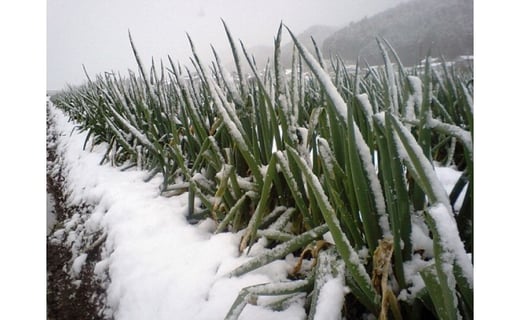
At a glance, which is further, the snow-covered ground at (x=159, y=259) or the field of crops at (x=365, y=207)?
the snow-covered ground at (x=159, y=259)

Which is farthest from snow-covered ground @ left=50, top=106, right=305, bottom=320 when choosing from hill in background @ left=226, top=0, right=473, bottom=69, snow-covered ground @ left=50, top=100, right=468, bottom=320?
hill in background @ left=226, top=0, right=473, bottom=69

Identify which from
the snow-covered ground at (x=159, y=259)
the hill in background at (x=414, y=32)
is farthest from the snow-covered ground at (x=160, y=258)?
the hill in background at (x=414, y=32)

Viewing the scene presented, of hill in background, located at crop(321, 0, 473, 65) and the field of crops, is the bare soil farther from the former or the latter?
hill in background, located at crop(321, 0, 473, 65)

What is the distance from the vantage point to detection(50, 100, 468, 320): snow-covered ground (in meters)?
0.56

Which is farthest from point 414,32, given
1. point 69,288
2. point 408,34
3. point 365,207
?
point 69,288

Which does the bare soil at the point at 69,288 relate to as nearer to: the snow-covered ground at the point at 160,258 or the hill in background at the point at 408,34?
the snow-covered ground at the point at 160,258

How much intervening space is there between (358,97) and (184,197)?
65 centimetres

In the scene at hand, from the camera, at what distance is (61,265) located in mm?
1000

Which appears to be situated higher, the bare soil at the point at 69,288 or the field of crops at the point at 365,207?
the field of crops at the point at 365,207

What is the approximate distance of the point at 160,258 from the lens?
72 centimetres

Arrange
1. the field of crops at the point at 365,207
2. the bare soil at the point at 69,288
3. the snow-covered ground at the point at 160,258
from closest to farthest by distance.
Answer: the field of crops at the point at 365,207 → the snow-covered ground at the point at 160,258 → the bare soil at the point at 69,288

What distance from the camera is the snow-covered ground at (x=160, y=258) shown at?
563 millimetres
